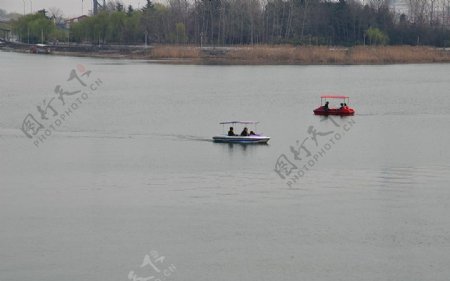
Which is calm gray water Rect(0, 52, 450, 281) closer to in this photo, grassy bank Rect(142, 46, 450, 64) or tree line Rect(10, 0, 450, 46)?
grassy bank Rect(142, 46, 450, 64)

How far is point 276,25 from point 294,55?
13.0 m

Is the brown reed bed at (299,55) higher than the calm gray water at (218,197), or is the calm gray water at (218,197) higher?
the brown reed bed at (299,55)

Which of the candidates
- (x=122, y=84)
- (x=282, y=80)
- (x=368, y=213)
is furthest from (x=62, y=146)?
(x=282, y=80)

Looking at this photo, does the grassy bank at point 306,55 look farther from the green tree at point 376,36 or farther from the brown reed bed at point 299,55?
the green tree at point 376,36

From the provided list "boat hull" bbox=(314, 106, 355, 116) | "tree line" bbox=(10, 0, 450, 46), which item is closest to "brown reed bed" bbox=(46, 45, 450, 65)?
"tree line" bbox=(10, 0, 450, 46)

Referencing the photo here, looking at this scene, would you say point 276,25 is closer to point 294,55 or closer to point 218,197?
point 294,55

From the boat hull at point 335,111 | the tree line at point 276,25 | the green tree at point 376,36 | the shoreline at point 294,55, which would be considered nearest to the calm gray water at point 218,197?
the boat hull at point 335,111

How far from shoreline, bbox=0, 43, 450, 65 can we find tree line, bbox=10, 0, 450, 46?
402 centimetres

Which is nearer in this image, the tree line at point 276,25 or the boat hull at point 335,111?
the boat hull at point 335,111

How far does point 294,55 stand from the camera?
234ft

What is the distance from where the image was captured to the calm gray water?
18.0 meters

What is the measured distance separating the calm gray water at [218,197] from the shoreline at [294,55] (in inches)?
1173

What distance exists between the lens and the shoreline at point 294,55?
7125 cm

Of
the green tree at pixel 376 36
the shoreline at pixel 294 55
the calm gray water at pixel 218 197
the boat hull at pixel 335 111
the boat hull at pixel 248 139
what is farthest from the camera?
the green tree at pixel 376 36
